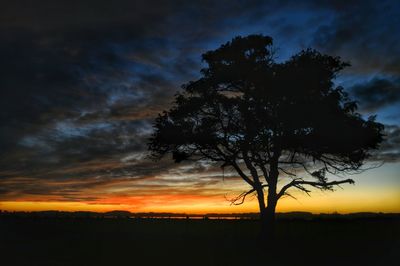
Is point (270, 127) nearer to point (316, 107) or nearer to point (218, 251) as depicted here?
point (316, 107)

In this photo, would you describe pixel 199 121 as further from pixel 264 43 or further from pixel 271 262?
pixel 271 262

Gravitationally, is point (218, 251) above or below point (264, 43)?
below

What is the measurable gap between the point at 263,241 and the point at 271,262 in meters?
6.12

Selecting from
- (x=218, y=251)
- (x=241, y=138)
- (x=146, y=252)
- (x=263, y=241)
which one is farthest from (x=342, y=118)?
(x=146, y=252)

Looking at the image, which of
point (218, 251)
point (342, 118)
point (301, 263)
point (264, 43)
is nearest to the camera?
point (301, 263)

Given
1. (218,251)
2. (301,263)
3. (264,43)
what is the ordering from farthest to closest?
(264,43) < (218,251) < (301,263)

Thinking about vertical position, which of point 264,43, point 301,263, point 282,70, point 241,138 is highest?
point 264,43

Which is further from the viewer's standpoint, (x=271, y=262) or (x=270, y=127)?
(x=270, y=127)

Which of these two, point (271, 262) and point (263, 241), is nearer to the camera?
point (271, 262)

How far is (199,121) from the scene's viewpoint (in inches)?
1280

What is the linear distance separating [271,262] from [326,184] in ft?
32.3

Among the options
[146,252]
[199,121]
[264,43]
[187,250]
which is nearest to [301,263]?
[187,250]

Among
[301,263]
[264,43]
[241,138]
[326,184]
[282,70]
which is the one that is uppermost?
[264,43]

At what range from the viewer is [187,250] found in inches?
1132
